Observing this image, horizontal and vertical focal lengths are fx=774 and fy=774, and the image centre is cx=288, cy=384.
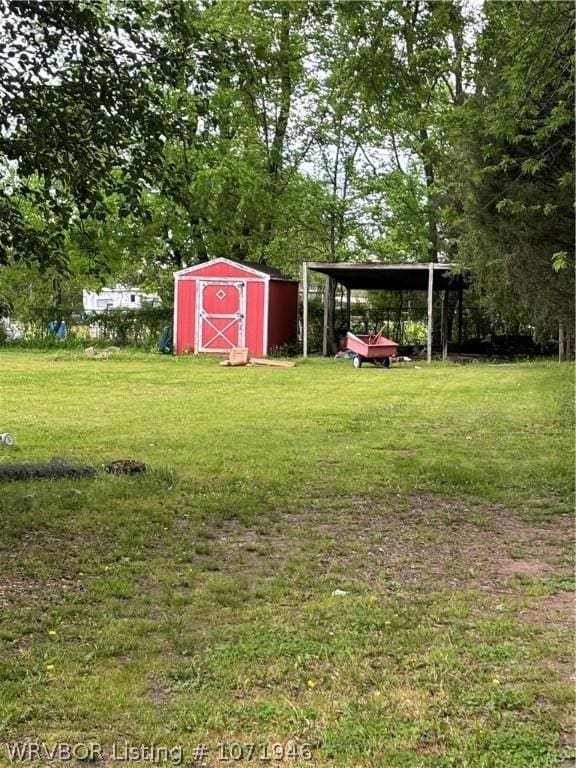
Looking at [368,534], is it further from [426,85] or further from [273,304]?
[273,304]

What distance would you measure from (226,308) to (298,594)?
1758 centimetres

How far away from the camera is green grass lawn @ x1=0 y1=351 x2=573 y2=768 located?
8.41 feet

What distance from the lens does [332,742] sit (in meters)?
2.44

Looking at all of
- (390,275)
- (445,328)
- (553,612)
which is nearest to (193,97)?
(553,612)

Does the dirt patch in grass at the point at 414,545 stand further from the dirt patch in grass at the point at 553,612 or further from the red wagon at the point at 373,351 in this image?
the red wagon at the point at 373,351

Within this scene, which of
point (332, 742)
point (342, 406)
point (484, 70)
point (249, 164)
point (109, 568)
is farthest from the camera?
point (249, 164)

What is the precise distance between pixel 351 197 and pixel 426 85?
18.9 metres

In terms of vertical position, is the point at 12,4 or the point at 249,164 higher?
the point at 249,164

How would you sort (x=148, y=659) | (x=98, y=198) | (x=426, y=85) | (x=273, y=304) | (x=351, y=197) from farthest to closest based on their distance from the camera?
(x=351, y=197)
(x=273, y=304)
(x=426, y=85)
(x=98, y=198)
(x=148, y=659)

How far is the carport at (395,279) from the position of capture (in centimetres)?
1888

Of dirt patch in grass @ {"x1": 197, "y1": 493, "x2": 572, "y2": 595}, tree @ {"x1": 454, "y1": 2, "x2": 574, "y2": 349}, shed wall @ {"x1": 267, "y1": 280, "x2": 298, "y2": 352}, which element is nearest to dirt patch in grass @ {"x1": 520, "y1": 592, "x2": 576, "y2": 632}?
dirt patch in grass @ {"x1": 197, "y1": 493, "x2": 572, "y2": 595}

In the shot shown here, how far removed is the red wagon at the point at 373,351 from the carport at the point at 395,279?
167cm

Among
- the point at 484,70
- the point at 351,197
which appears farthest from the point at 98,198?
the point at 351,197

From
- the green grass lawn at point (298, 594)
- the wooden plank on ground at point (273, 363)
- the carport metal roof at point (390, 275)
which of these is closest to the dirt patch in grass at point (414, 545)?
the green grass lawn at point (298, 594)
